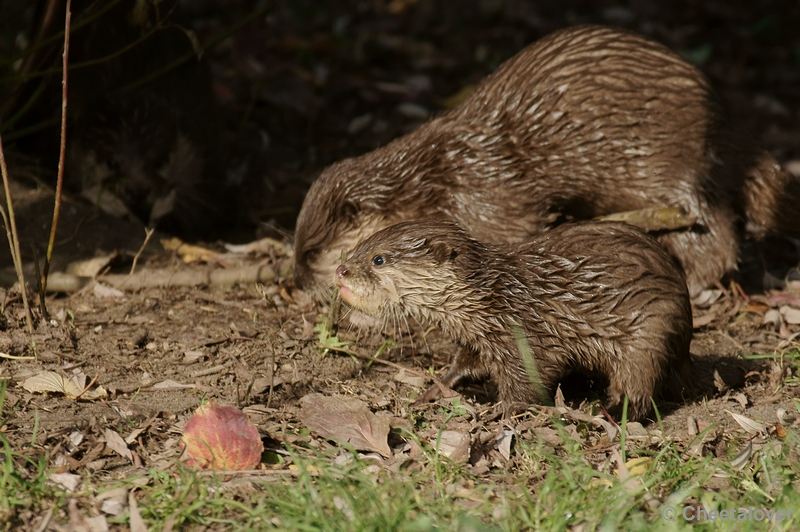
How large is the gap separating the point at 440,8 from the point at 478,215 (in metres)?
4.12

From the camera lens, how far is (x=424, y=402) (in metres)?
3.28

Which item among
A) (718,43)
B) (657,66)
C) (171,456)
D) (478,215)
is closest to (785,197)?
(657,66)

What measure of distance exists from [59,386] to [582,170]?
7.98ft

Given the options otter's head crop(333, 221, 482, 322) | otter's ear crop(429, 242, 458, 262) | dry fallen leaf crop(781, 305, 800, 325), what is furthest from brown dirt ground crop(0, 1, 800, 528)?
otter's ear crop(429, 242, 458, 262)

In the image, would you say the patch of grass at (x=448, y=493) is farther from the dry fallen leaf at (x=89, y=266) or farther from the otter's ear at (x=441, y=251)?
the dry fallen leaf at (x=89, y=266)

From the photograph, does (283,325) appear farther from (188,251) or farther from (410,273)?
(188,251)

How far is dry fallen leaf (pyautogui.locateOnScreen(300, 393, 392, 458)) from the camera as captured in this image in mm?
2871

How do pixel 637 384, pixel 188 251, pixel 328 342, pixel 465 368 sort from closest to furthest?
pixel 637 384 → pixel 465 368 → pixel 328 342 → pixel 188 251

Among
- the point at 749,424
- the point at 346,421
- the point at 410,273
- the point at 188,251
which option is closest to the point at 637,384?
the point at 749,424

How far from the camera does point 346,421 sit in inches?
117

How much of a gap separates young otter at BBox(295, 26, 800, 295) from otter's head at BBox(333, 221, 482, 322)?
0.75m

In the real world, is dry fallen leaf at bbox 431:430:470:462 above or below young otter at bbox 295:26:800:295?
below

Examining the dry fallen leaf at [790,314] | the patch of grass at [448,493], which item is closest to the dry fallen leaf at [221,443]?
the patch of grass at [448,493]

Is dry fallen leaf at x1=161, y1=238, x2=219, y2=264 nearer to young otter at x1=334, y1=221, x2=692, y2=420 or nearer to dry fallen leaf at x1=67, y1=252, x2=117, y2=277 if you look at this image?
dry fallen leaf at x1=67, y1=252, x2=117, y2=277
